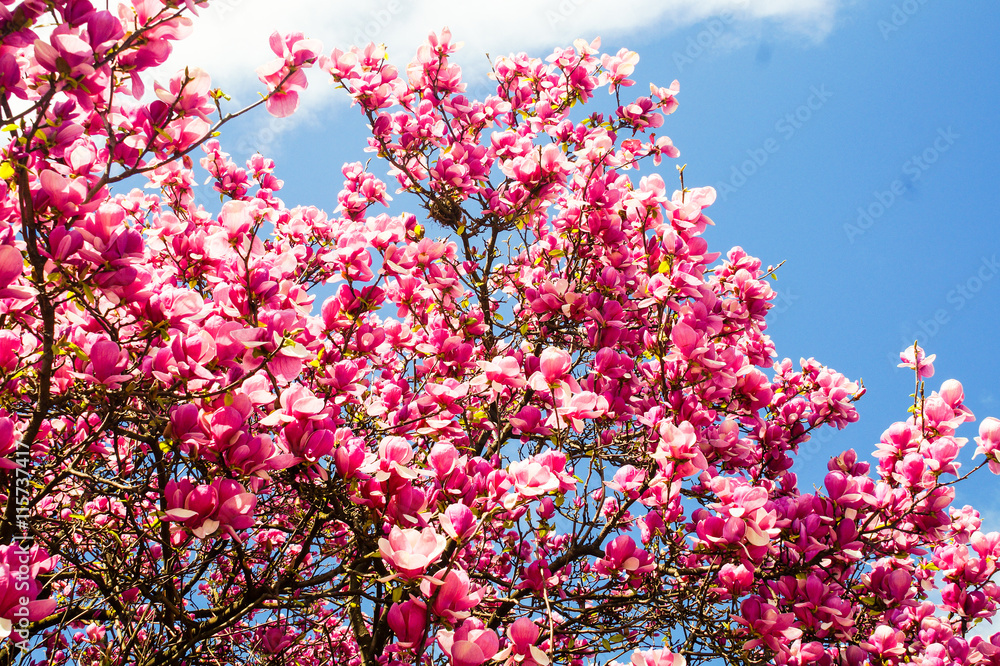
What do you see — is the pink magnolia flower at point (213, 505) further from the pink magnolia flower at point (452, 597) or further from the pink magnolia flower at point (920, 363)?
the pink magnolia flower at point (920, 363)

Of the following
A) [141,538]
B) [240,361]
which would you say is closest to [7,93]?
[240,361]

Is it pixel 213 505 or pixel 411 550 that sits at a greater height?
pixel 213 505

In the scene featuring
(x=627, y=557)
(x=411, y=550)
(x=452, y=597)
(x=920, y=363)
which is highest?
(x=920, y=363)

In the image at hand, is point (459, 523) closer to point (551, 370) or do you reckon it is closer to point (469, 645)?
point (469, 645)

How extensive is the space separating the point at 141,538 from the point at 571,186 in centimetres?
316

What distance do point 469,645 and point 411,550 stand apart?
0.32 m

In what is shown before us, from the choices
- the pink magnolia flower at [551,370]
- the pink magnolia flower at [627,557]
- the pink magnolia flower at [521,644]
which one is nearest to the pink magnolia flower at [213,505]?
the pink magnolia flower at [521,644]

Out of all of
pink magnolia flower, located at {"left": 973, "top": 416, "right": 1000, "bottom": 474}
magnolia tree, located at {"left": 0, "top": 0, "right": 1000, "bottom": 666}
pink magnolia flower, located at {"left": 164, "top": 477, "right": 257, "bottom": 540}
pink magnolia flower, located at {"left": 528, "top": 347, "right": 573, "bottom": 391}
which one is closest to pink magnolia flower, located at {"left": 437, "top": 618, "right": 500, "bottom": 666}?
magnolia tree, located at {"left": 0, "top": 0, "right": 1000, "bottom": 666}

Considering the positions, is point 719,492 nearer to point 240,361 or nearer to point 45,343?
point 240,361

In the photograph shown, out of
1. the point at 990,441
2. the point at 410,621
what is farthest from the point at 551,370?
the point at 990,441

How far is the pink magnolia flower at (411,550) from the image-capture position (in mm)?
1742

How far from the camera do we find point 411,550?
5.94ft

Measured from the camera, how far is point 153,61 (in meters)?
2.05

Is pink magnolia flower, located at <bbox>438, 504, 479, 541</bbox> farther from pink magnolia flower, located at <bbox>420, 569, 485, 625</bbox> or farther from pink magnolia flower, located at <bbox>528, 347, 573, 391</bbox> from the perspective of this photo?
pink magnolia flower, located at <bbox>528, 347, 573, 391</bbox>
